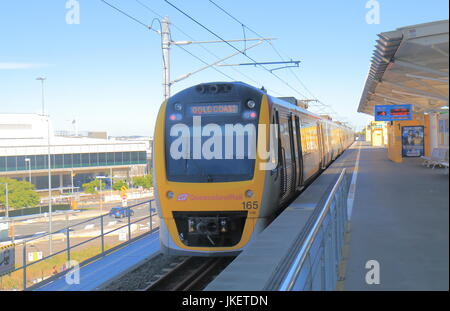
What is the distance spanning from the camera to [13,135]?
33.6 metres

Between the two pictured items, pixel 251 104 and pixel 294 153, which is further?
pixel 294 153

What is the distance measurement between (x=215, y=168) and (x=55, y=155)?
3299cm

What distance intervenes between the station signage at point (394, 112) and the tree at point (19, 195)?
75.5 feet

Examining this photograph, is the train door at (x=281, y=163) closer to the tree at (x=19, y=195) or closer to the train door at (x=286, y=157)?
the train door at (x=286, y=157)

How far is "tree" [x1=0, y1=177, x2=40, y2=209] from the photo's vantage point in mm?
28281

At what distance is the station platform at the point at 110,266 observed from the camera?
791 cm

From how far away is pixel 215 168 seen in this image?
7.93 m

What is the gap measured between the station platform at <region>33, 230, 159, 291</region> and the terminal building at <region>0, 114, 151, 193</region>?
1781 cm

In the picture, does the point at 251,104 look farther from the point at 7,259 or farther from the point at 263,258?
the point at 7,259

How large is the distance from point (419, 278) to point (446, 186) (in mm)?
349

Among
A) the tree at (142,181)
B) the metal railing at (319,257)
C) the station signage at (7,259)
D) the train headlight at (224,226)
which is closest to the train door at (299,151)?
the train headlight at (224,226)

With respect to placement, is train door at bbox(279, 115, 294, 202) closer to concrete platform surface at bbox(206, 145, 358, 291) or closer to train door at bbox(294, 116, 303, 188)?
train door at bbox(294, 116, 303, 188)

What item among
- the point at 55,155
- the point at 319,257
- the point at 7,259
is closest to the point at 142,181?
the point at 55,155

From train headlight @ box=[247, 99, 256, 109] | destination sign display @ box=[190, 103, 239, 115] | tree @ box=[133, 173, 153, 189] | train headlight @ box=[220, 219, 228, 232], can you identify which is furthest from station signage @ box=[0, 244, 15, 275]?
tree @ box=[133, 173, 153, 189]
